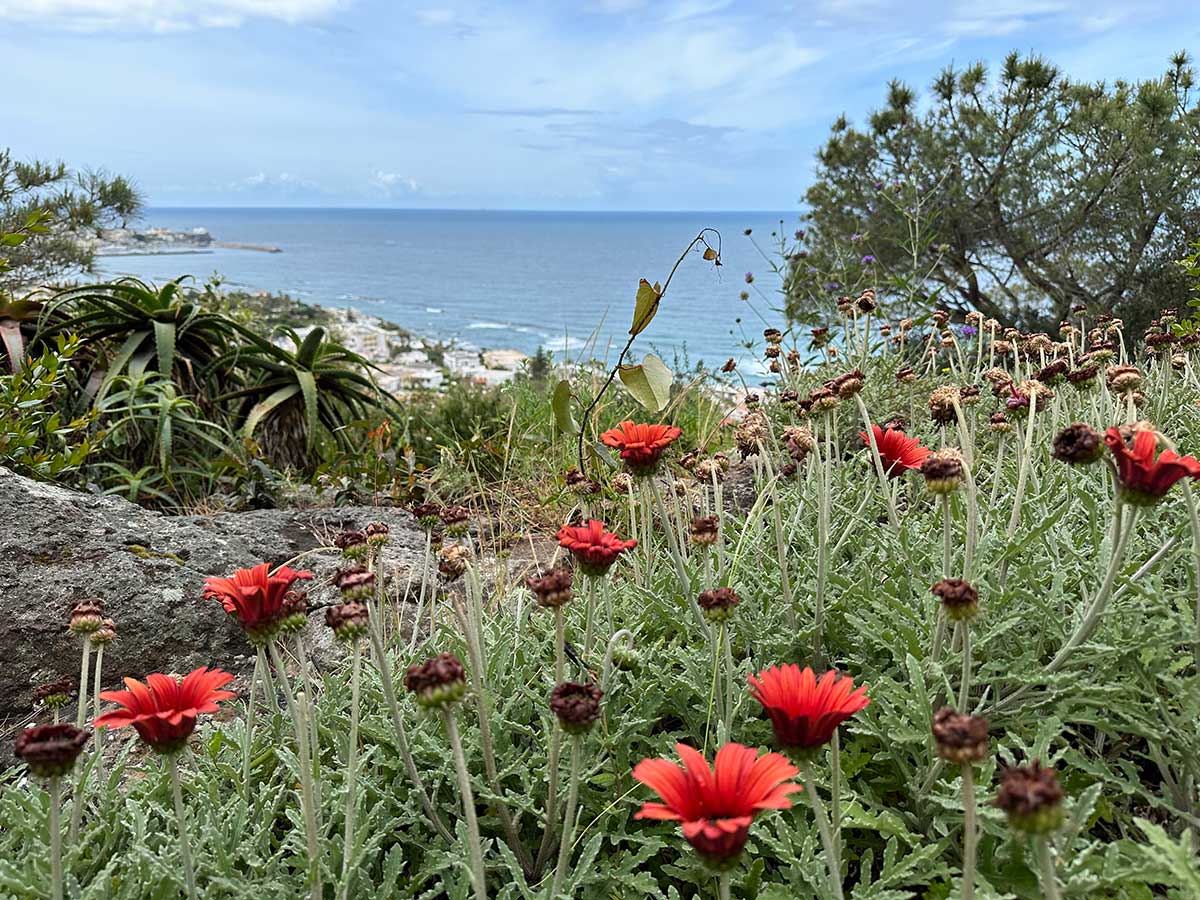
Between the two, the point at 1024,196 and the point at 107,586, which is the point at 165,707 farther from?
the point at 1024,196

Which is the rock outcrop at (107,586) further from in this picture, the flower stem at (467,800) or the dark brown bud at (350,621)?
the flower stem at (467,800)

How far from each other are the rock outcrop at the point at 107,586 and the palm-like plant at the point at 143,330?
73.2 inches

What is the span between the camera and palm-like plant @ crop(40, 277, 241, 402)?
4316 millimetres

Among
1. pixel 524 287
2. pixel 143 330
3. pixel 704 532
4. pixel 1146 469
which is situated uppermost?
pixel 524 287

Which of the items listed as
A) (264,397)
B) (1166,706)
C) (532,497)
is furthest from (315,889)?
(264,397)

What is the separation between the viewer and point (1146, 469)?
1.13m

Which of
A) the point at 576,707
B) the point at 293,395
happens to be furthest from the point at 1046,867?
the point at 293,395

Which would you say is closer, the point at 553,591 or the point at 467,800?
the point at 467,800

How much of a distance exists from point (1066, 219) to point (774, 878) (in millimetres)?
7265

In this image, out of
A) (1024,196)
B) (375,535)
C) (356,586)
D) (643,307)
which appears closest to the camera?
(356,586)

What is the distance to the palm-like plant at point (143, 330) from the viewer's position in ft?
14.2

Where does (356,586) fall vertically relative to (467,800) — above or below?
above

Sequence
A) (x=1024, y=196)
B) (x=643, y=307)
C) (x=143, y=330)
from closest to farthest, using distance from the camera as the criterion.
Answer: (x=643, y=307), (x=143, y=330), (x=1024, y=196)

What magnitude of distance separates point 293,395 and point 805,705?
161 inches
